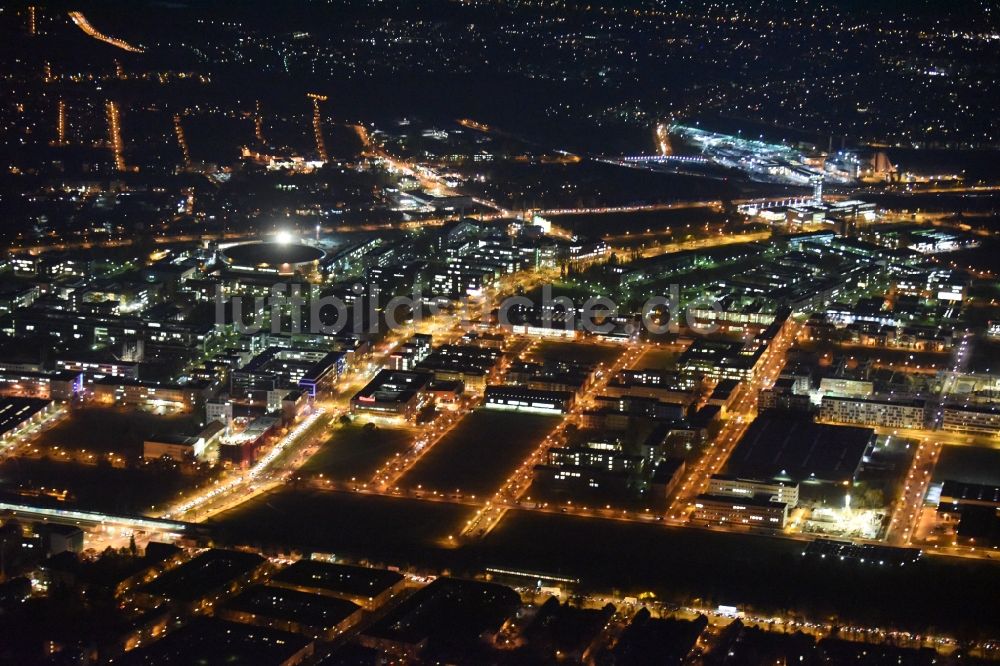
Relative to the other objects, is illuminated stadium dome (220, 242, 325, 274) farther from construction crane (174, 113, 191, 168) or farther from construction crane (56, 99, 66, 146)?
construction crane (56, 99, 66, 146)

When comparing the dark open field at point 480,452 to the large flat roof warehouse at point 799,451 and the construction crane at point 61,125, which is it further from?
the construction crane at point 61,125

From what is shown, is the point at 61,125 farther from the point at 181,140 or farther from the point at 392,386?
the point at 392,386

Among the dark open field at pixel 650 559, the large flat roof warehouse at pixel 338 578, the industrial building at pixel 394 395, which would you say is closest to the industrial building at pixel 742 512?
the dark open field at pixel 650 559

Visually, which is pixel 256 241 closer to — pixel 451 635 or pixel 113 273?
pixel 113 273

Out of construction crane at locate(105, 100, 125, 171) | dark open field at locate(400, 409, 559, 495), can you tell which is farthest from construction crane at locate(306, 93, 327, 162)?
dark open field at locate(400, 409, 559, 495)

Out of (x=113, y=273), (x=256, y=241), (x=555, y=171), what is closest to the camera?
(x=113, y=273)

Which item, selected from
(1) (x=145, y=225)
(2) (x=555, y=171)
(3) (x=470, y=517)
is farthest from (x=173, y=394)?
(2) (x=555, y=171)
